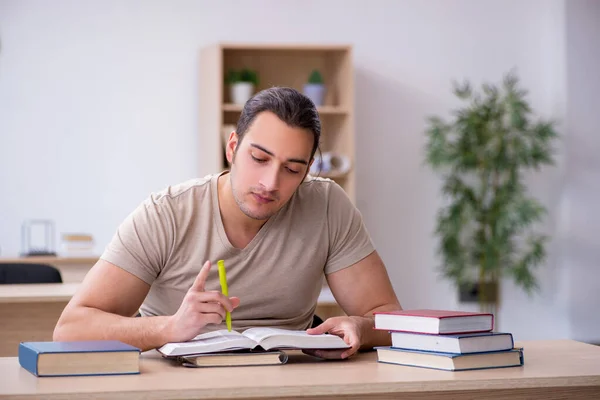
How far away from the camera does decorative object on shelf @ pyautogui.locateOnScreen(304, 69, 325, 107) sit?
507 cm

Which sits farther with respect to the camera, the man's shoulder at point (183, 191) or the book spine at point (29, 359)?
the man's shoulder at point (183, 191)

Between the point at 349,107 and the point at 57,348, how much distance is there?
12.3ft

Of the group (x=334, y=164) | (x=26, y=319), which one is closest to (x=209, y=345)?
(x=26, y=319)

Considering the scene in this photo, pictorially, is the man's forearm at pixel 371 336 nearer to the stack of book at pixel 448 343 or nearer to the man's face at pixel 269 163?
the stack of book at pixel 448 343

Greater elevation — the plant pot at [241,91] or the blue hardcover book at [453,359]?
the plant pot at [241,91]

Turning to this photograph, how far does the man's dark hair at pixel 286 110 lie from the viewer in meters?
1.88

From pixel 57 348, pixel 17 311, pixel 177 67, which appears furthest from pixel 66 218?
pixel 57 348

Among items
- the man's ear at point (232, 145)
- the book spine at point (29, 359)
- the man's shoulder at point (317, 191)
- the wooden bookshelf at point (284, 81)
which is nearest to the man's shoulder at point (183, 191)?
the man's ear at point (232, 145)

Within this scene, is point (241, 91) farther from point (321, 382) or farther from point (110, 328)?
point (321, 382)

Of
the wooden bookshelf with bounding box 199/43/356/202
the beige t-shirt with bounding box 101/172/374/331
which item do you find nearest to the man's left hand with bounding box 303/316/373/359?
the beige t-shirt with bounding box 101/172/374/331

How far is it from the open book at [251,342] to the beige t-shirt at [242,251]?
0.31 metres

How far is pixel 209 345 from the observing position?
5.19 feet

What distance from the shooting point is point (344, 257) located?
2107 millimetres

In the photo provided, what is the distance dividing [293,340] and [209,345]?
0.17 meters
